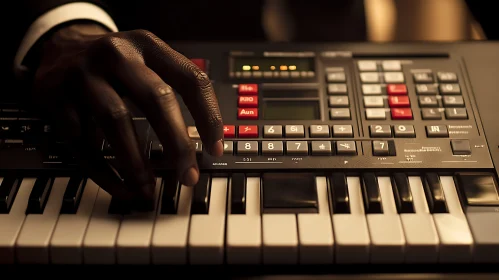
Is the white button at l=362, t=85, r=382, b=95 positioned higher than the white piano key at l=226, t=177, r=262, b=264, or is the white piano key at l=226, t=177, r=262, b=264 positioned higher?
the white button at l=362, t=85, r=382, b=95

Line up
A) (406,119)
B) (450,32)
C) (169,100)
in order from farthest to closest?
1. (450,32)
2. (406,119)
3. (169,100)

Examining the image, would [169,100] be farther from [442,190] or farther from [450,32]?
[450,32]

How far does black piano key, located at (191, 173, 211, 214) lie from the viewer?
66 centimetres

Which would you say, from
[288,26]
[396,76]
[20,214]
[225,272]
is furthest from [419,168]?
[20,214]

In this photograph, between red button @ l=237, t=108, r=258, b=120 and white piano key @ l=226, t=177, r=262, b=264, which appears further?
red button @ l=237, t=108, r=258, b=120

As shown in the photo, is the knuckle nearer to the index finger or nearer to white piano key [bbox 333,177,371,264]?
the index finger

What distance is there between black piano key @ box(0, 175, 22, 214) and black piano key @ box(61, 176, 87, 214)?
0.07m

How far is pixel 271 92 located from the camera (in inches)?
31.1

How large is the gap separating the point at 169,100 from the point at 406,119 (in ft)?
1.08

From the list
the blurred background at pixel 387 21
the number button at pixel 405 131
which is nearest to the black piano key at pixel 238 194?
the number button at pixel 405 131

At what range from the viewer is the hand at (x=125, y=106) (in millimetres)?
622

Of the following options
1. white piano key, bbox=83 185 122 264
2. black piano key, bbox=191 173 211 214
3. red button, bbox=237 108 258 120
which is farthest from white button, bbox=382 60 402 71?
white piano key, bbox=83 185 122 264

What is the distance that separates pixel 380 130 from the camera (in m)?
0.73

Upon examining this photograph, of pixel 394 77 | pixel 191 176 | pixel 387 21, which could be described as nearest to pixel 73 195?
pixel 191 176
